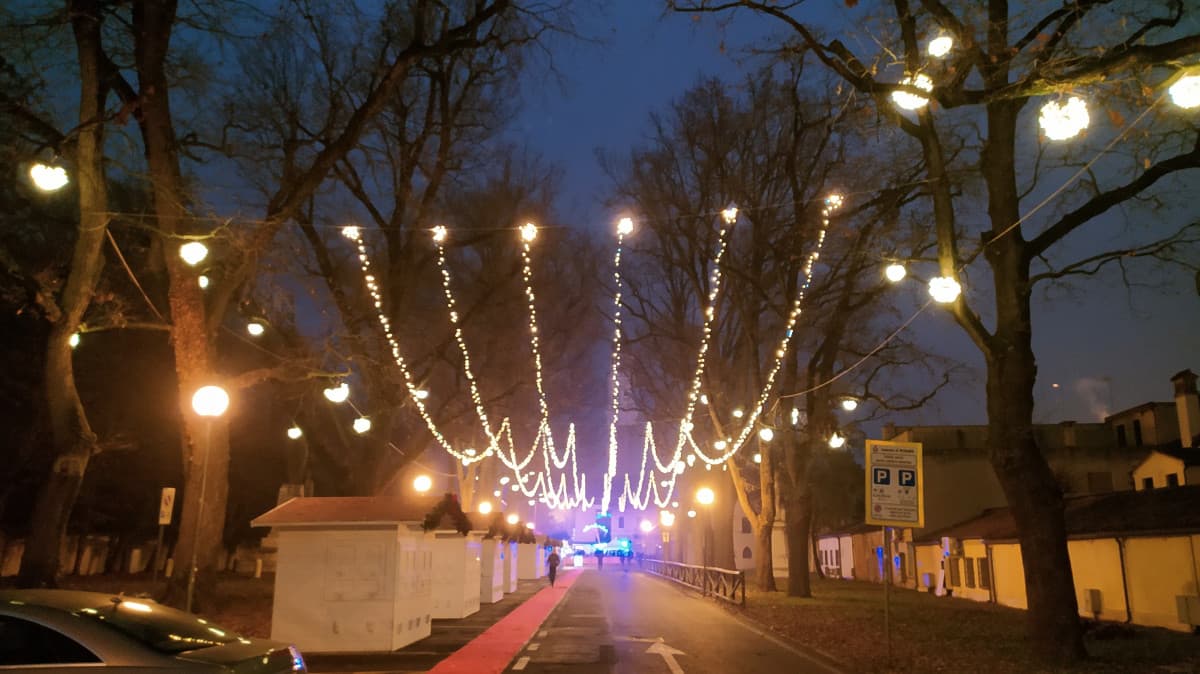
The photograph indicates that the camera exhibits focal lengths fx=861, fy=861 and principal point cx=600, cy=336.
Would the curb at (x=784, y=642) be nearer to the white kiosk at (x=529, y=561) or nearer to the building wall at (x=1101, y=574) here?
the building wall at (x=1101, y=574)

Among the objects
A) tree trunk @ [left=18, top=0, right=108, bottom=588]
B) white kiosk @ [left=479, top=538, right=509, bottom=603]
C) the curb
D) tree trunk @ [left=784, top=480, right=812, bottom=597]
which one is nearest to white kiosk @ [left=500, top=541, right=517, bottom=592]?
white kiosk @ [left=479, top=538, right=509, bottom=603]

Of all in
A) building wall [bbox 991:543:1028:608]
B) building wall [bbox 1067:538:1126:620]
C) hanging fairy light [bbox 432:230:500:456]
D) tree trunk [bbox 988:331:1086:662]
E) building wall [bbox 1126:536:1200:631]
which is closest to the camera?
tree trunk [bbox 988:331:1086:662]

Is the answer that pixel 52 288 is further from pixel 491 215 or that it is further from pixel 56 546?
pixel 491 215

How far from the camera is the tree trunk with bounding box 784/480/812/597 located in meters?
29.0

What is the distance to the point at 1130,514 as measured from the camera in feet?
75.2

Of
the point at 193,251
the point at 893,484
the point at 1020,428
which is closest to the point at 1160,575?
the point at 1020,428

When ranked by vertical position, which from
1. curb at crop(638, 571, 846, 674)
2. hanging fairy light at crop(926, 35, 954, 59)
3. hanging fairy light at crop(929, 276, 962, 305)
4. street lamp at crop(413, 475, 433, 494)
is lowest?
curb at crop(638, 571, 846, 674)

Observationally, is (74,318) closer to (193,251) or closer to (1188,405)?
(193,251)

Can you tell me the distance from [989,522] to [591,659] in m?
25.6

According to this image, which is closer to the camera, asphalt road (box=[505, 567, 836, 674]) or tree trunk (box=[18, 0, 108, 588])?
asphalt road (box=[505, 567, 836, 674])

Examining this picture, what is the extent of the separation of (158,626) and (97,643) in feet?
1.78

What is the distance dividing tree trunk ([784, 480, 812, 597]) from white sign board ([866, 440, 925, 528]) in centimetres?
1638

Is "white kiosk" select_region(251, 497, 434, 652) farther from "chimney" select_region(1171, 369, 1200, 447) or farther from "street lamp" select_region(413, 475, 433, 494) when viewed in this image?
"chimney" select_region(1171, 369, 1200, 447)

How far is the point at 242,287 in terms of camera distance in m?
18.5
